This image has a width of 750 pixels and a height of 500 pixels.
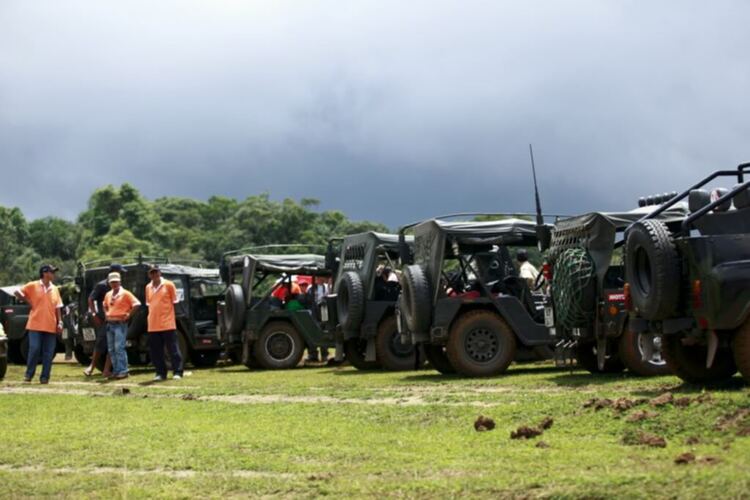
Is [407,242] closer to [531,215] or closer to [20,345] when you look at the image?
[531,215]

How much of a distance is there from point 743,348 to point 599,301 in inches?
161

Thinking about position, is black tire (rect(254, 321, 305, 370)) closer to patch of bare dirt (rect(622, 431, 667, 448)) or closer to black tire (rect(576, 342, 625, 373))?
black tire (rect(576, 342, 625, 373))

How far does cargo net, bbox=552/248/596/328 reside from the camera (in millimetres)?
15305

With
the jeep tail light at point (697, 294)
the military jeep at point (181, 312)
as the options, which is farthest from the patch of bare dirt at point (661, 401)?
the military jeep at point (181, 312)

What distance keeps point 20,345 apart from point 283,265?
30.1ft

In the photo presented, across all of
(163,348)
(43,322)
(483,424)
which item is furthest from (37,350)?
(483,424)

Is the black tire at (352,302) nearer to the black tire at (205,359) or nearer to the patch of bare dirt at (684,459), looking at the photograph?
the black tire at (205,359)

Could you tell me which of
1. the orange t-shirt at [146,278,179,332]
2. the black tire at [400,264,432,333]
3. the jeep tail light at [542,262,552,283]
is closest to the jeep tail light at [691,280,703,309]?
the jeep tail light at [542,262,552,283]

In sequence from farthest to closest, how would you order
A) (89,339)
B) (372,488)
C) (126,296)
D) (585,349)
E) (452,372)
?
1. (89,339)
2. (126,296)
3. (452,372)
4. (585,349)
5. (372,488)

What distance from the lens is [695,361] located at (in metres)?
12.5

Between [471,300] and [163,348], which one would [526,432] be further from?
[163,348]

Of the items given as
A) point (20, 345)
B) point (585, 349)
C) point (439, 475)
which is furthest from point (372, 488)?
point (20, 345)

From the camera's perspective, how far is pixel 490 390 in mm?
14148

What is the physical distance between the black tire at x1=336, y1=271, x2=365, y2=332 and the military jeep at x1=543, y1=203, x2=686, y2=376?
480cm
